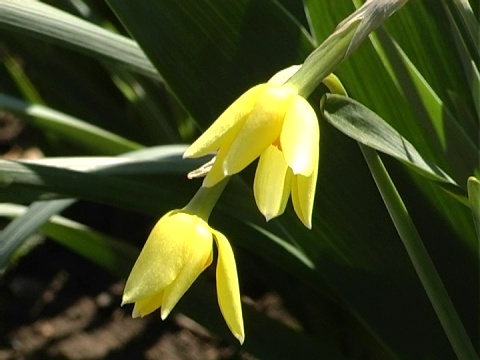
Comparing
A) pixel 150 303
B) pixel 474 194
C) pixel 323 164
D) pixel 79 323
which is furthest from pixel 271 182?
pixel 79 323

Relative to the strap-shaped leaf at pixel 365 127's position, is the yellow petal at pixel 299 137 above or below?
above

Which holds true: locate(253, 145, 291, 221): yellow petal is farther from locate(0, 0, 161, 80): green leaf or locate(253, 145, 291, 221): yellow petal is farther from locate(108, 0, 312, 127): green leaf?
locate(0, 0, 161, 80): green leaf

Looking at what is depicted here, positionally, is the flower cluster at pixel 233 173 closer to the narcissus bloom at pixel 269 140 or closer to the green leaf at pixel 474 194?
the narcissus bloom at pixel 269 140

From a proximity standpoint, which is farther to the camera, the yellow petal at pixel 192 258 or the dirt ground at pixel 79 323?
the dirt ground at pixel 79 323

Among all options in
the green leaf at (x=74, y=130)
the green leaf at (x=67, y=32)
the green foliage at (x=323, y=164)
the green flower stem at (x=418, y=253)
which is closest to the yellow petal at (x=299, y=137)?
the green flower stem at (x=418, y=253)

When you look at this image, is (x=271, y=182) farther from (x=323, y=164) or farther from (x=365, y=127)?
(x=323, y=164)

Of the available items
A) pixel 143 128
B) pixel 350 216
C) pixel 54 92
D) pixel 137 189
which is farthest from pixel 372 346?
pixel 54 92

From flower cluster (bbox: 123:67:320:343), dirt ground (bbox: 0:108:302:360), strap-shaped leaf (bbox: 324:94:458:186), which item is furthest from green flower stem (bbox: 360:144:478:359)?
dirt ground (bbox: 0:108:302:360)

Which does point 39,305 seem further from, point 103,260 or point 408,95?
point 408,95
